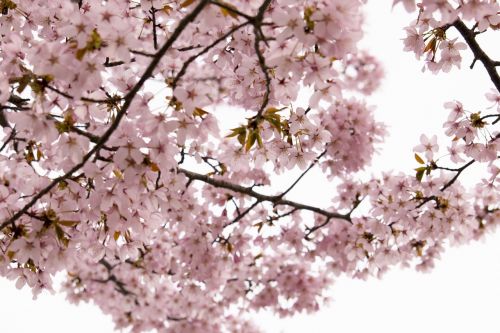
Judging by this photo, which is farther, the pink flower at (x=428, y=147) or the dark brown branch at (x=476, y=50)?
the pink flower at (x=428, y=147)

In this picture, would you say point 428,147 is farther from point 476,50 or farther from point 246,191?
point 246,191

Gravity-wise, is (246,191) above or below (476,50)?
below

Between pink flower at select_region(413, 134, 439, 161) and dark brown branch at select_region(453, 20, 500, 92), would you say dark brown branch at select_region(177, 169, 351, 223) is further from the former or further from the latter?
dark brown branch at select_region(453, 20, 500, 92)

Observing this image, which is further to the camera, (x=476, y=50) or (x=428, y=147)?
(x=428, y=147)

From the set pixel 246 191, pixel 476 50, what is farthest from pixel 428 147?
pixel 246 191

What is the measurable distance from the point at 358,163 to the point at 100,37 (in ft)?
14.0

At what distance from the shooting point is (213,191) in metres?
5.88

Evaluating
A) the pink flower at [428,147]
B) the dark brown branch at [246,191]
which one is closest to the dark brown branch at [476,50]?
the pink flower at [428,147]

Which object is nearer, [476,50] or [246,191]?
[476,50]

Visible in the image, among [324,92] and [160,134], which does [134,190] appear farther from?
[324,92]

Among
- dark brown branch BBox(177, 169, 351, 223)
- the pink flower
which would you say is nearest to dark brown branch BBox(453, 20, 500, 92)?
the pink flower

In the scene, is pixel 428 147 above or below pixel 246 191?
above

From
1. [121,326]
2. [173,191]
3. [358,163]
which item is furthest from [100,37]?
[121,326]

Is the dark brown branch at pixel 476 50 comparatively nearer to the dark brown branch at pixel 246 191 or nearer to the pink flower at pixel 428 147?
the pink flower at pixel 428 147
